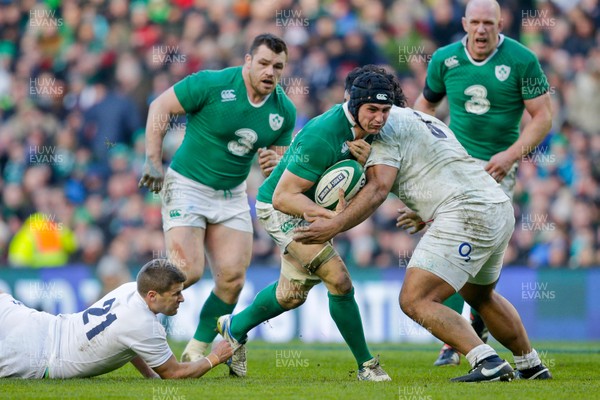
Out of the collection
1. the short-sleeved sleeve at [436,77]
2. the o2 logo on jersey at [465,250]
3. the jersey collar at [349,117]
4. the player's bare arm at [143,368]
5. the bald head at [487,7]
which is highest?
the bald head at [487,7]

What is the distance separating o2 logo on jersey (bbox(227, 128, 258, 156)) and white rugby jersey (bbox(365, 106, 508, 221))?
194 centimetres

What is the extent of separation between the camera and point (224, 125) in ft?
30.7

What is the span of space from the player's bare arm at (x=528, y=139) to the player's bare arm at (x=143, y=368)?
343 cm

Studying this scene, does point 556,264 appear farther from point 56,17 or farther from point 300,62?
point 56,17

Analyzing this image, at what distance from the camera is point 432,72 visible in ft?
33.4

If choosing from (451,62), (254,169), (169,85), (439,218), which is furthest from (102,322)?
(169,85)

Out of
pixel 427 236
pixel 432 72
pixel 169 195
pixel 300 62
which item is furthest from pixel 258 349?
pixel 300 62

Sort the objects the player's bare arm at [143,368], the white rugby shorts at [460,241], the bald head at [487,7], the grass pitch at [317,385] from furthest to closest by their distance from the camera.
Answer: the bald head at [487,7], the player's bare arm at [143,368], the white rugby shorts at [460,241], the grass pitch at [317,385]

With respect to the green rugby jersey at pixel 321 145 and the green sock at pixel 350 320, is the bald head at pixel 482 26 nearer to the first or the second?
the green rugby jersey at pixel 321 145

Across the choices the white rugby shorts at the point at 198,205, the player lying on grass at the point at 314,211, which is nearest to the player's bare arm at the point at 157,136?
the white rugby shorts at the point at 198,205

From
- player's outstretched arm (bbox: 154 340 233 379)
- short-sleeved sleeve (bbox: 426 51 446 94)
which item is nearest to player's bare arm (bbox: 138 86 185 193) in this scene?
player's outstretched arm (bbox: 154 340 233 379)

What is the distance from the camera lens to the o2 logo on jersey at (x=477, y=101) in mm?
9938

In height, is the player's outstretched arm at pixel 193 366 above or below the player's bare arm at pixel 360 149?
below

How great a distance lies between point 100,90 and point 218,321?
9.73 meters
